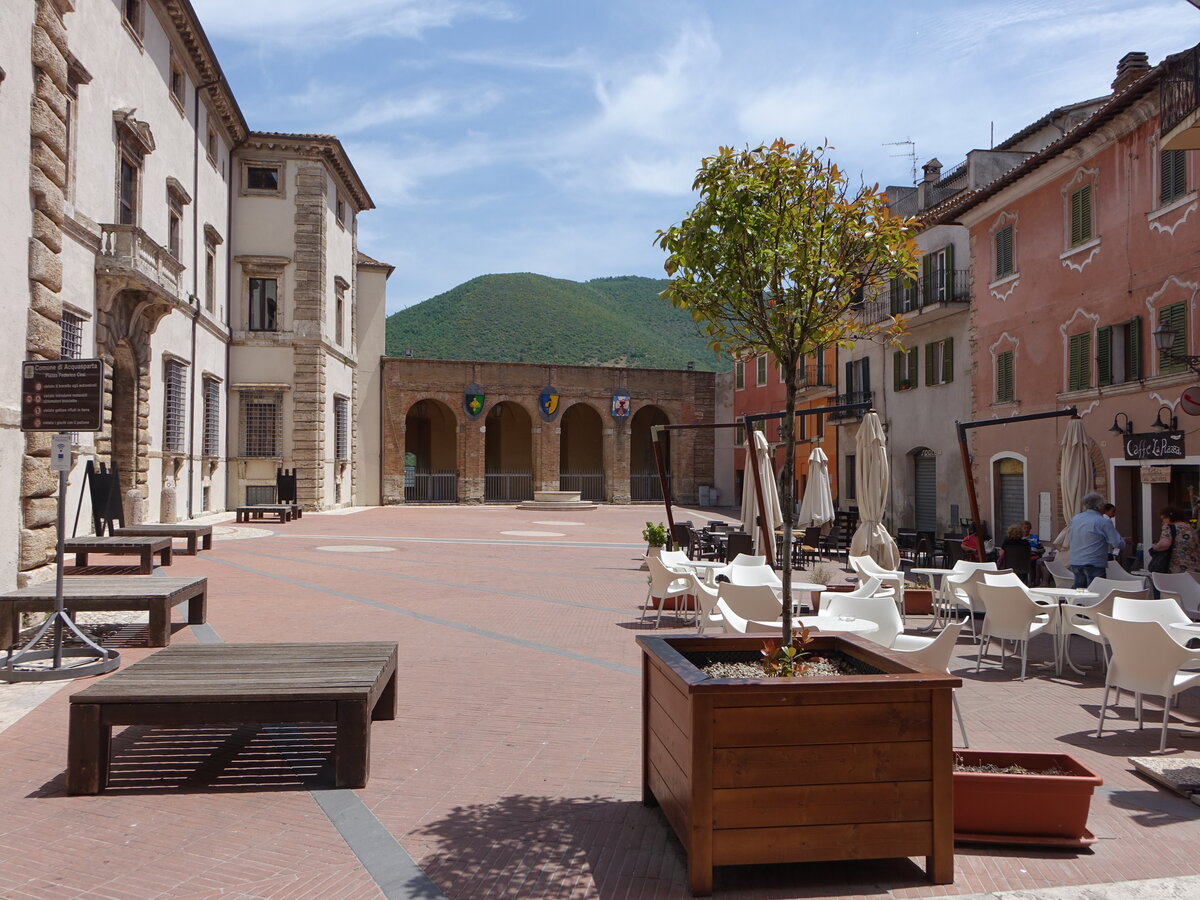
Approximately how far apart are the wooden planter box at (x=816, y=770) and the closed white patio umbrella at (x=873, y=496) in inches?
374

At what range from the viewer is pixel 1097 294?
16984 mm

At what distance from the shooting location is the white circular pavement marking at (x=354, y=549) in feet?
61.2

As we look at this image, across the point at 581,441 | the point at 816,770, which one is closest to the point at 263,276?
the point at 581,441

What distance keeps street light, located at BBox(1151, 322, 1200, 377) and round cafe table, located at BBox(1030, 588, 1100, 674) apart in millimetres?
6874

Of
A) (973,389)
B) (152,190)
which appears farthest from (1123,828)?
(152,190)

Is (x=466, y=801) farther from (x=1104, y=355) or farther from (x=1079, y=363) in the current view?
(x=1079, y=363)

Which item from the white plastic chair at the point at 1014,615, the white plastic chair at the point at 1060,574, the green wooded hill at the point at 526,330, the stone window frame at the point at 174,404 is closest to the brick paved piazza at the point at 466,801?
the white plastic chair at the point at 1014,615

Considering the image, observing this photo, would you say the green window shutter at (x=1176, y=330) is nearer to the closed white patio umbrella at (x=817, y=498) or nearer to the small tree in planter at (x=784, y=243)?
the closed white patio umbrella at (x=817, y=498)

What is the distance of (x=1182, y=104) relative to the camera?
11.9 meters

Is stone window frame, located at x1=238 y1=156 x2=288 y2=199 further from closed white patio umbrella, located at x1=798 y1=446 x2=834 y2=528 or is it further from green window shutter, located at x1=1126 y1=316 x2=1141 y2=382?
green window shutter, located at x1=1126 y1=316 x2=1141 y2=382

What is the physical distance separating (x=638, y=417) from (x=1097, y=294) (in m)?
32.2

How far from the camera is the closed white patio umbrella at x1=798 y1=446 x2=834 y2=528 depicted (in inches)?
730

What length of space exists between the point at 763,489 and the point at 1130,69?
12001 millimetres

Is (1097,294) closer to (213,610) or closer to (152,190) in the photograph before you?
(213,610)
